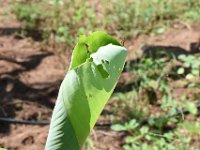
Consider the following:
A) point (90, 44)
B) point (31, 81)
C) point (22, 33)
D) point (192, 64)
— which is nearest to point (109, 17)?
point (22, 33)

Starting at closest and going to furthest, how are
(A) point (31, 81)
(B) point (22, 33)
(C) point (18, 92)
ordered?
1. (C) point (18, 92)
2. (A) point (31, 81)
3. (B) point (22, 33)

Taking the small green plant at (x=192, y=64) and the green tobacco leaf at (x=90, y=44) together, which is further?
the small green plant at (x=192, y=64)

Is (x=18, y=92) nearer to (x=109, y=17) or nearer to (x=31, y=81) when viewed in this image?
(x=31, y=81)

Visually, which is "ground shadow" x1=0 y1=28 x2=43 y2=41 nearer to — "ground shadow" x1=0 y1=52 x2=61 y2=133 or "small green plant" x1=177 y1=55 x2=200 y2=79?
"ground shadow" x1=0 y1=52 x2=61 y2=133

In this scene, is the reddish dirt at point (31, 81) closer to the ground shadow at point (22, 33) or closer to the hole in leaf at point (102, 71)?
A: the ground shadow at point (22, 33)

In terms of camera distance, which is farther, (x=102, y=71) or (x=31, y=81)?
(x=31, y=81)

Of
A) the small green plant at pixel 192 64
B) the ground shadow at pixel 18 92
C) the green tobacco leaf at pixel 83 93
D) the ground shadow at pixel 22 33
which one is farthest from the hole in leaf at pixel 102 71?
the ground shadow at pixel 22 33
